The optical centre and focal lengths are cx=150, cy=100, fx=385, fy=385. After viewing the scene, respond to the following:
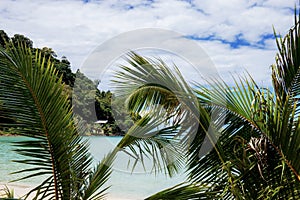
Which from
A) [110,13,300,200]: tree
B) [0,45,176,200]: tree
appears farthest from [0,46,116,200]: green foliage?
[110,13,300,200]: tree

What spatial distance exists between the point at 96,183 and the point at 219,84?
115cm

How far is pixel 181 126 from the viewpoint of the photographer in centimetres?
293

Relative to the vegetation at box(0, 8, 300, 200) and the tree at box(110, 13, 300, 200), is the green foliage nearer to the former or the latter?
the vegetation at box(0, 8, 300, 200)

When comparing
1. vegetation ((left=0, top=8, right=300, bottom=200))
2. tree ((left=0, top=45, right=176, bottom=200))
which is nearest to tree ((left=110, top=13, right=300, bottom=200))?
vegetation ((left=0, top=8, right=300, bottom=200))

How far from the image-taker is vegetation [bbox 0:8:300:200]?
228 centimetres

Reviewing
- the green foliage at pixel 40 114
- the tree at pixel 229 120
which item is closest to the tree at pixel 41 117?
the green foliage at pixel 40 114

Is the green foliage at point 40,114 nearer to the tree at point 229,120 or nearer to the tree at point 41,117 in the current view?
the tree at point 41,117

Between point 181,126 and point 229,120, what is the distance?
0.36 metres

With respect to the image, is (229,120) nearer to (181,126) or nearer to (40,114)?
(181,126)

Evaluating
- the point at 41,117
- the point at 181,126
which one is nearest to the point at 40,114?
the point at 41,117

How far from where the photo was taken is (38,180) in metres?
18.7

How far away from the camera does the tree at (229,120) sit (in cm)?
226

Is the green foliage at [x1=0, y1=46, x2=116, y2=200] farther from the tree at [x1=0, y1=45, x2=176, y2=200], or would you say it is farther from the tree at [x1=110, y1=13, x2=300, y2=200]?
the tree at [x1=110, y1=13, x2=300, y2=200]

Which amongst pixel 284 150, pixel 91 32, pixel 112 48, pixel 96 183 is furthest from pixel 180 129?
pixel 91 32
